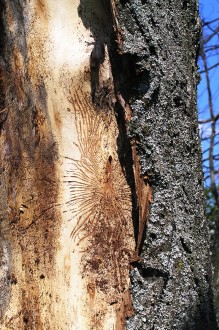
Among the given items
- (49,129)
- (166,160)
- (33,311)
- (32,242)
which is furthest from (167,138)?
(33,311)

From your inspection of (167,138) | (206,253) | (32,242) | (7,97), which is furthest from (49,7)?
(206,253)

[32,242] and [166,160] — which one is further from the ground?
[166,160]

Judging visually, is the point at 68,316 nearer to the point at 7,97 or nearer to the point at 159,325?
the point at 159,325

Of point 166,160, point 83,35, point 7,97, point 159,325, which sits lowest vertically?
point 159,325

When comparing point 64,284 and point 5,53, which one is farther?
point 5,53
